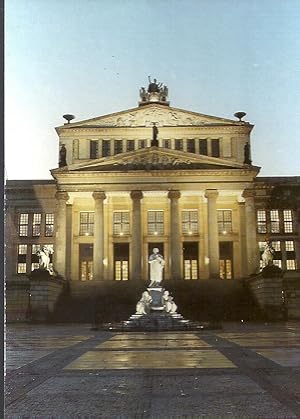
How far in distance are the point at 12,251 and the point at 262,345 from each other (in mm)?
5517

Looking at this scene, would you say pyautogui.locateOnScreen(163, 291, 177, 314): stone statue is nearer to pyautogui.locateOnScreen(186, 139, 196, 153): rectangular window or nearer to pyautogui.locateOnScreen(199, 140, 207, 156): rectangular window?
pyautogui.locateOnScreen(186, 139, 196, 153): rectangular window

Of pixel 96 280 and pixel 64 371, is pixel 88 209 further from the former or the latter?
pixel 64 371

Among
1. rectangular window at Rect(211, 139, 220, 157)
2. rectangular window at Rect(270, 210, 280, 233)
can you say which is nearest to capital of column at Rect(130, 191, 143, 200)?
rectangular window at Rect(211, 139, 220, 157)

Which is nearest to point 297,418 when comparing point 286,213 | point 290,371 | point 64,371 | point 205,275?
point 290,371

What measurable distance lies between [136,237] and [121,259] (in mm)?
1416

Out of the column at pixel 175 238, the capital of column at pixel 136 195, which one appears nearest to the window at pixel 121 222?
the capital of column at pixel 136 195

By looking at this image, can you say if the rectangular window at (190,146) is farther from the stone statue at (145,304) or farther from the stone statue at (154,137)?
the stone statue at (145,304)

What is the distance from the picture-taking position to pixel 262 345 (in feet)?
32.6

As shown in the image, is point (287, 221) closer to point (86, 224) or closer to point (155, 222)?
point (86, 224)

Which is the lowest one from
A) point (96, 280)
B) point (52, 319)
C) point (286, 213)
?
point (52, 319)

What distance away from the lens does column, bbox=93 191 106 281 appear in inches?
823

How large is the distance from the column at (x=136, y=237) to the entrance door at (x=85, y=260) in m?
1.92

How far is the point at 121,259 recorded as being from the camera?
27.2 metres

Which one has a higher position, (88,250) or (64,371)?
(88,250)
